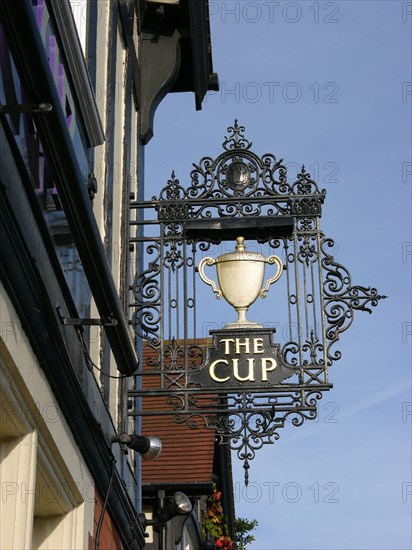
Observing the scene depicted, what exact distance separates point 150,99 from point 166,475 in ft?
15.6

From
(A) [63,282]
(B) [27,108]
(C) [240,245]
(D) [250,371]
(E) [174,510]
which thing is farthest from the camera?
(E) [174,510]

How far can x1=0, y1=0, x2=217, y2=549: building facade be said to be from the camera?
4.31 metres

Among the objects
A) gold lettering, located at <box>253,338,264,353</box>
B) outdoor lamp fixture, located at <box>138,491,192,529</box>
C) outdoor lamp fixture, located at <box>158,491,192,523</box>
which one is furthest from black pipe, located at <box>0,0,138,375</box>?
outdoor lamp fixture, located at <box>158,491,192,523</box>

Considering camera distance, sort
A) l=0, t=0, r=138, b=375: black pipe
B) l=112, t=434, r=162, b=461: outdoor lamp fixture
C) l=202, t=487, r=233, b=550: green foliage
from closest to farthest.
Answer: l=0, t=0, r=138, b=375: black pipe → l=112, t=434, r=162, b=461: outdoor lamp fixture → l=202, t=487, r=233, b=550: green foliage

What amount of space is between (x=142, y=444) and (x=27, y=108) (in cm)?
348

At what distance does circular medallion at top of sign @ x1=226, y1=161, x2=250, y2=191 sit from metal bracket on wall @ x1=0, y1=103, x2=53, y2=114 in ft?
14.5

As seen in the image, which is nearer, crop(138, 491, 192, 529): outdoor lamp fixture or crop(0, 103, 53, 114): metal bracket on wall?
crop(0, 103, 53, 114): metal bracket on wall

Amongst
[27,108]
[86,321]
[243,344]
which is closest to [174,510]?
[243,344]

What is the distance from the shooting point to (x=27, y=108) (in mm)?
4059

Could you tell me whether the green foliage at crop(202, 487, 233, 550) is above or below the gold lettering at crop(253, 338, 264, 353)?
above

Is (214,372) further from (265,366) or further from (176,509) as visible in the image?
(176,509)

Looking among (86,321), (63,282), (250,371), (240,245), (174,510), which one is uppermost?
(240,245)

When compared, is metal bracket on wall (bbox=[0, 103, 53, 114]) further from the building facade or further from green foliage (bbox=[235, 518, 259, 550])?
green foliage (bbox=[235, 518, 259, 550])

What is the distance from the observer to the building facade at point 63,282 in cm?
431
